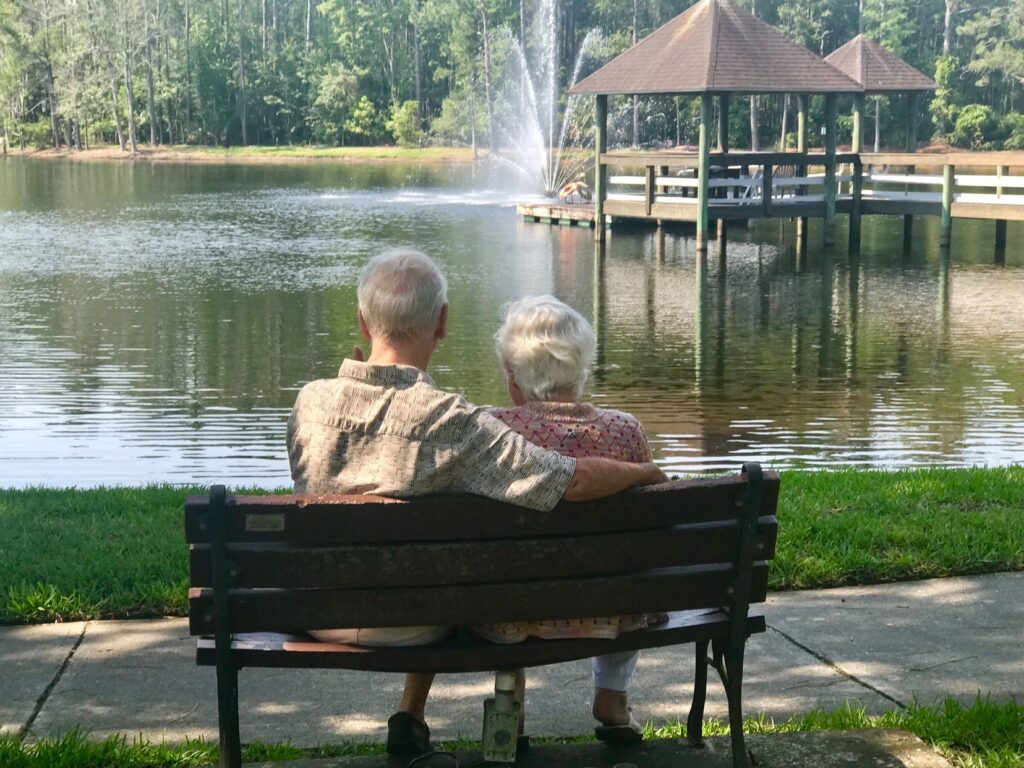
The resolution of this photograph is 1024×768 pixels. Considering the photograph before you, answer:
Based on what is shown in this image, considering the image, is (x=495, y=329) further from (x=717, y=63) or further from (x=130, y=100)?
(x=130, y=100)

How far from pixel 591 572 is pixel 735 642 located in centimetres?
45

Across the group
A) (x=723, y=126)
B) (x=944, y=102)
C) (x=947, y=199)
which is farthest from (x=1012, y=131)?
(x=947, y=199)

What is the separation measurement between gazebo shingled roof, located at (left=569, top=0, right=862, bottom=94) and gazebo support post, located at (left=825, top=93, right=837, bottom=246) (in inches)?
29.3

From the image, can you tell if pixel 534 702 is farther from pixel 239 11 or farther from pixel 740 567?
pixel 239 11

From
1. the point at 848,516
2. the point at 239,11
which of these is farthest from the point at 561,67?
the point at 848,516

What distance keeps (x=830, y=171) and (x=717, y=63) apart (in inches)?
134

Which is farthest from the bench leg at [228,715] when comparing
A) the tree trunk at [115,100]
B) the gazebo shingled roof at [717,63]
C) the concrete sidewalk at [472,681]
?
the tree trunk at [115,100]

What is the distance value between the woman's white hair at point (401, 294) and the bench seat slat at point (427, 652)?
766mm

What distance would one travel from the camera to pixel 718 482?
11.2 ft

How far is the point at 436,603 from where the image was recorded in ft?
11.0

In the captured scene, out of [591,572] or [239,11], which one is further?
[239,11]

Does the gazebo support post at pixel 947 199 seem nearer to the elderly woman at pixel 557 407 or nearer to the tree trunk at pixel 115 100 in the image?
the elderly woman at pixel 557 407

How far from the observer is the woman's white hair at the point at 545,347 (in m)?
3.48

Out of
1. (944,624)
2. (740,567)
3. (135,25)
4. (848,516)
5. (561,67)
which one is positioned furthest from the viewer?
(135,25)
